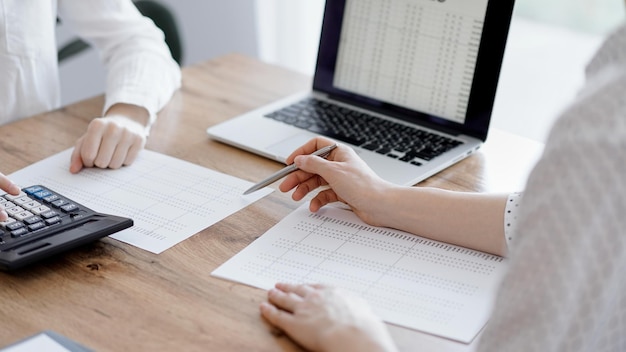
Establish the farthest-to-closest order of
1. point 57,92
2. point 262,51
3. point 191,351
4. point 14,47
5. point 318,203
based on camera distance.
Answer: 1. point 262,51
2. point 57,92
3. point 14,47
4. point 318,203
5. point 191,351

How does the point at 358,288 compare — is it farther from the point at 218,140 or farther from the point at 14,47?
the point at 14,47

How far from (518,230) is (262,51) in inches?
88.6

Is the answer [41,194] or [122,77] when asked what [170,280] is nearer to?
[41,194]

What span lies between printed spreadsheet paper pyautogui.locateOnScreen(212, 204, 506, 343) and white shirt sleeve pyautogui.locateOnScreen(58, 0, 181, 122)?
519 mm

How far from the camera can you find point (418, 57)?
1415 millimetres

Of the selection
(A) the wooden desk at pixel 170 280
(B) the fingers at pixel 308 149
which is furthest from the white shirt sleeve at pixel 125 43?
(B) the fingers at pixel 308 149

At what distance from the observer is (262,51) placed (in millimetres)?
2896

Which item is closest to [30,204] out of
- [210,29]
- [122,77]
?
[122,77]

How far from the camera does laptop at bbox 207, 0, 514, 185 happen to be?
1.32 meters

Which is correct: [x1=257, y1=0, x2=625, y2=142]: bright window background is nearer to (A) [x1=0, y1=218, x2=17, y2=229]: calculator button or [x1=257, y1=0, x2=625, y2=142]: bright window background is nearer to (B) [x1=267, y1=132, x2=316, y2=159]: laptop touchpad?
(B) [x1=267, y1=132, x2=316, y2=159]: laptop touchpad

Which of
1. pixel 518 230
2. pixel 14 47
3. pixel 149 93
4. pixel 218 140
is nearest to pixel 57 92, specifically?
pixel 14 47

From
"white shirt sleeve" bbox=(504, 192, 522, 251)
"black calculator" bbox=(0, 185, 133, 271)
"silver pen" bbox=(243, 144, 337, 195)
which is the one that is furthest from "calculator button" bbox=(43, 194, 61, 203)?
"white shirt sleeve" bbox=(504, 192, 522, 251)

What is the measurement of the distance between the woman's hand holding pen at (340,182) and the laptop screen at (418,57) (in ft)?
0.98

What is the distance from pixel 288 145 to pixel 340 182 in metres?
0.23
